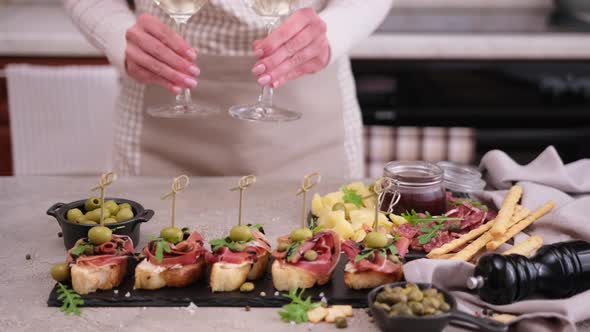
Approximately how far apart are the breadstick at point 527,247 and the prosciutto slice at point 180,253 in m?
0.53

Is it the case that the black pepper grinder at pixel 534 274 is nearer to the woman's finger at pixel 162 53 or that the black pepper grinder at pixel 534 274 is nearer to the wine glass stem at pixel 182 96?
the woman's finger at pixel 162 53

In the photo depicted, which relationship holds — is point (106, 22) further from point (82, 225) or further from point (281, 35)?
point (82, 225)

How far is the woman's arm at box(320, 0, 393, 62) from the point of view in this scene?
1.90 m

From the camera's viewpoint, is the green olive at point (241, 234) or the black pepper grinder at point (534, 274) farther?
the green olive at point (241, 234)

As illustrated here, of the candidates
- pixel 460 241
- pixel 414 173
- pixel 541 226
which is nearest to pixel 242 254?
pixel 460 241

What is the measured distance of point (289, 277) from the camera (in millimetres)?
1307

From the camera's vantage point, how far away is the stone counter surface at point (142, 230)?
3.97 feet

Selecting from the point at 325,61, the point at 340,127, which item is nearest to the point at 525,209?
the point at 325,61

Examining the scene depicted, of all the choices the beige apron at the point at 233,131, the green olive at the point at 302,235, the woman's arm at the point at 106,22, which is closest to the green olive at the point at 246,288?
the green olive at the point at 302,235

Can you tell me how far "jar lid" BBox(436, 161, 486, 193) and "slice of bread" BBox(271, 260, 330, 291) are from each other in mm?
594

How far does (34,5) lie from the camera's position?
3881 mm

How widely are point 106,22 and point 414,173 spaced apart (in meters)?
0.86

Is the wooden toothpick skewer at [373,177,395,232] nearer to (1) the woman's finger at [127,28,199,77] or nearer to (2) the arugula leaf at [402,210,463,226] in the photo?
(2) the arugula leaf at [402,210,463,226]

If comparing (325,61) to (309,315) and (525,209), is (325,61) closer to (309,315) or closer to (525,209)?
(525,209)
